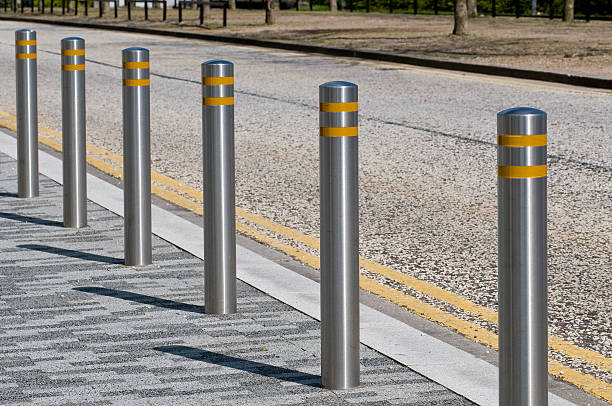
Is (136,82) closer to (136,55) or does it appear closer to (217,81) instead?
(136,55)

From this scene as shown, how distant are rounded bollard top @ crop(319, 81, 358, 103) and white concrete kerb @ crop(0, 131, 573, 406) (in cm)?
106

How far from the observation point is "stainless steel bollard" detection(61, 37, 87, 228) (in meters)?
6.82

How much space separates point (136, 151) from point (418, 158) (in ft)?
16.0

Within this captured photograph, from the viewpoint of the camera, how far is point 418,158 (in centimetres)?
1059

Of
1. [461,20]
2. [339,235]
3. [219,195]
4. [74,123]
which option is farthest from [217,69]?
[461,20]

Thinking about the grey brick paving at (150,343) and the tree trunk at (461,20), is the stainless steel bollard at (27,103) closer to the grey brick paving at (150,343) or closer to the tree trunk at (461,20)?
the grey brick paving at (150,343)

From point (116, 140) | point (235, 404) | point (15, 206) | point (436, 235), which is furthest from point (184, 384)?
point (116, 140)

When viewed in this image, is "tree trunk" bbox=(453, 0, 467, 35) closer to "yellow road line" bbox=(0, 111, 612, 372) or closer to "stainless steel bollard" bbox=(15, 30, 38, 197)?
"yellow road line" bbox=(0, 111, 612, 372)

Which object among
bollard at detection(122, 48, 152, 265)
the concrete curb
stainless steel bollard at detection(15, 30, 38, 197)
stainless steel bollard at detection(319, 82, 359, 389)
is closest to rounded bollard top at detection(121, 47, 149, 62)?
bollard at detection(122, 48, 152, 265)

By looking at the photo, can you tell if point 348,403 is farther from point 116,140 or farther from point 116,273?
point 116,140

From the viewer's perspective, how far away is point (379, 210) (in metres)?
8.30

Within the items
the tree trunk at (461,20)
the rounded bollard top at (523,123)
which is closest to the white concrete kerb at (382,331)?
the rounded bollard top at (523,123)

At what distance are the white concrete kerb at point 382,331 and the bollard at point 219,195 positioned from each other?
0.36m

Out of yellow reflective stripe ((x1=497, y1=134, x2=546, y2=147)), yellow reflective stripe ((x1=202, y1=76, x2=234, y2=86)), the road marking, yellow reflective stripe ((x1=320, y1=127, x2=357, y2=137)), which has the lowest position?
the road marking
